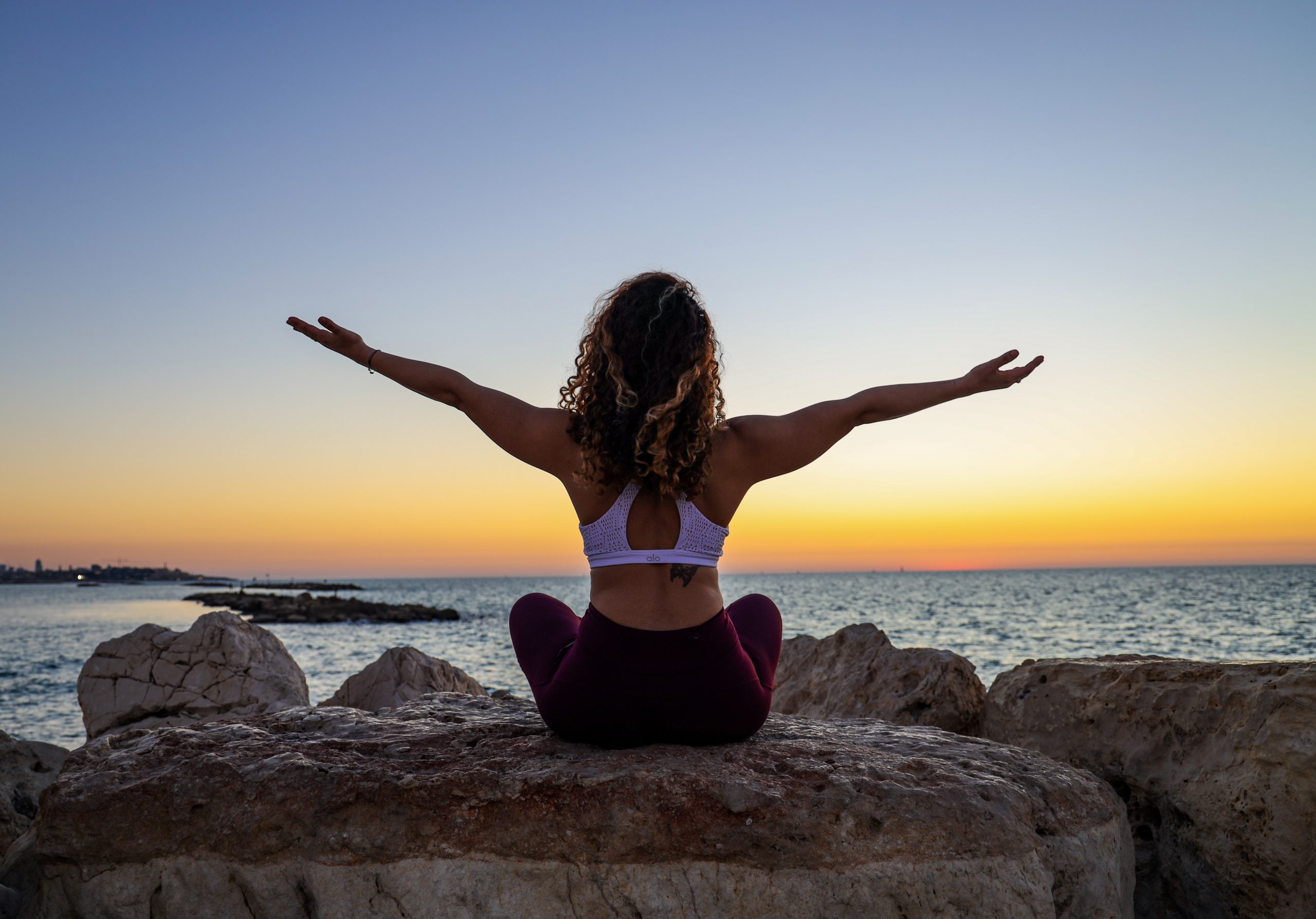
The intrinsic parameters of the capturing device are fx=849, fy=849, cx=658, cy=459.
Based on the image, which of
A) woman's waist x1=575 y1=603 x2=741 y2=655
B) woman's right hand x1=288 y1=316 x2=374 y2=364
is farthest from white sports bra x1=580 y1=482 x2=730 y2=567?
woman's right hand x1=288 y1=316 x2=374 y2=364

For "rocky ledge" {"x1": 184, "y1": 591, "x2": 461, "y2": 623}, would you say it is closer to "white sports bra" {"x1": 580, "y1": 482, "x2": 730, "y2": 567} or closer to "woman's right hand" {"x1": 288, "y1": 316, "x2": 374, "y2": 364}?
"woman's right hand" {"x1": 288, "y1": 316, "x2": 374, "y2": 364}

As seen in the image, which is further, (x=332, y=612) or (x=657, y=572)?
(x=332, y=612)

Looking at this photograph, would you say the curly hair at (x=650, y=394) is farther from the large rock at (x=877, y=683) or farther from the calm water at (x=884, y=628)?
the calm water at (x=884, y=628)

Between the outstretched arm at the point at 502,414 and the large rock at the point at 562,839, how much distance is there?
1201 millimetres

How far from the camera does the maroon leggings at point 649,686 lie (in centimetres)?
331

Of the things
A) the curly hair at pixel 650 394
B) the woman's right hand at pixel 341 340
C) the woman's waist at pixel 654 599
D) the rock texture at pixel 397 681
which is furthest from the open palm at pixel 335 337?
the rock texture at pixel 397 681

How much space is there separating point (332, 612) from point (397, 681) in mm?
47902

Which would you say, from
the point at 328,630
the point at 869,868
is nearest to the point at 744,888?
the point at 869,868

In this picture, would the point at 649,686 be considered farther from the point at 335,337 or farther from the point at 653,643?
the point at 335,337

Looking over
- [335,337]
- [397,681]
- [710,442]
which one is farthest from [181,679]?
[710,442]

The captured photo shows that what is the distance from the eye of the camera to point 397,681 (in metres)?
7.92

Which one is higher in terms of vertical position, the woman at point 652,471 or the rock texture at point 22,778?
the woman at point 652,471

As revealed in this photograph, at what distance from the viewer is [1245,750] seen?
364cm

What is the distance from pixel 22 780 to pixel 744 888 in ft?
17.5
